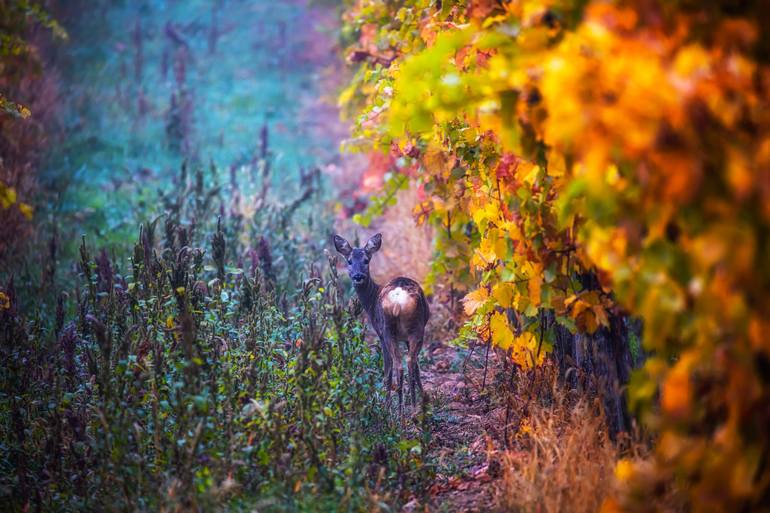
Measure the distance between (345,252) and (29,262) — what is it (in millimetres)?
4063

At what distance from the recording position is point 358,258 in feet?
23.0

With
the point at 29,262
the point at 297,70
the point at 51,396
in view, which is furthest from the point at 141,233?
the point at 297,70

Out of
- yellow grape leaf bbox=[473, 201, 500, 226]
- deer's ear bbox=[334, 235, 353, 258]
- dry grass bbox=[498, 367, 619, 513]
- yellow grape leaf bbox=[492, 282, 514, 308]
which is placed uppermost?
deer's ear bbox=[334, 235, 353, 258]

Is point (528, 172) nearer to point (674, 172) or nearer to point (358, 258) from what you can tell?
point (674, 172)

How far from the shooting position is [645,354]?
4.94 metres

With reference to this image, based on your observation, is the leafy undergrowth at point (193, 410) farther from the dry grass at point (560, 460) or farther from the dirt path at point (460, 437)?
the dry grass at point (560, 460)

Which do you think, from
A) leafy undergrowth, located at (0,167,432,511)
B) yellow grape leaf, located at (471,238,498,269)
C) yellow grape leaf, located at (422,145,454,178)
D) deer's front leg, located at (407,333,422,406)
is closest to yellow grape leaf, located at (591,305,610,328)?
yellow grape leaf, located at (471,238,498,269)

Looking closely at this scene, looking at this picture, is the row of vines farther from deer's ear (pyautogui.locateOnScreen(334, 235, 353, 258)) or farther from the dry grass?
deer's ear (pyautogui.locateOnScreen(334, 235, 353, 258))

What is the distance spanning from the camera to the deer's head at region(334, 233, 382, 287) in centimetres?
691

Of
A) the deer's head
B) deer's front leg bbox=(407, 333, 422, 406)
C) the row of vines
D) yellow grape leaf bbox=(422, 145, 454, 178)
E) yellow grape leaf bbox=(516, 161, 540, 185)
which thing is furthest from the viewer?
the deer's head

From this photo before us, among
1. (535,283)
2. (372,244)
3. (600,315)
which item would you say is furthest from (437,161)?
(600,315)

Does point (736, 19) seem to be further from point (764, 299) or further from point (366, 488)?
point (366, 488)

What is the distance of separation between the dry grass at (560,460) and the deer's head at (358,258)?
2.01 meters

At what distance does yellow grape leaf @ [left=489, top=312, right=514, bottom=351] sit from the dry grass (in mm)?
347
